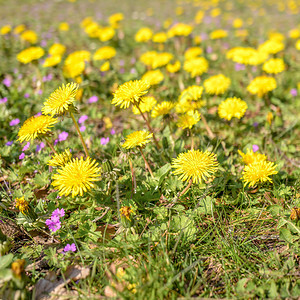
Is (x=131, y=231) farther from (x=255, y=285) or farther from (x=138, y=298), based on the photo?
(x=255, y=285)

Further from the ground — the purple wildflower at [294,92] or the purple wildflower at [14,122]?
the purple wildflower at [14,122]

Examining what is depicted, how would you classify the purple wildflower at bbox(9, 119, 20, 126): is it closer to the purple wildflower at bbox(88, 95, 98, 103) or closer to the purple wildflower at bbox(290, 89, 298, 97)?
the purple wildflower at bbox(88, 95, 98, 103)

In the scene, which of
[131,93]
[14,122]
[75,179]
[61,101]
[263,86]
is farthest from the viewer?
[263,86]

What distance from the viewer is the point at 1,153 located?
102 inches

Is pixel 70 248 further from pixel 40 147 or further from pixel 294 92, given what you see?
pixel 294 92

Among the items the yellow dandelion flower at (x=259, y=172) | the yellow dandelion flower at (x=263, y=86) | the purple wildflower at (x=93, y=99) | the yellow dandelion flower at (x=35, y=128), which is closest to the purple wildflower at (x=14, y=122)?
the purple wildflower at (x=93, y=99)

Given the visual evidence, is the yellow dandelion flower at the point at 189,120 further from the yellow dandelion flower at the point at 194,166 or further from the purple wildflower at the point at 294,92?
the purple wildflower at the point at 294,92

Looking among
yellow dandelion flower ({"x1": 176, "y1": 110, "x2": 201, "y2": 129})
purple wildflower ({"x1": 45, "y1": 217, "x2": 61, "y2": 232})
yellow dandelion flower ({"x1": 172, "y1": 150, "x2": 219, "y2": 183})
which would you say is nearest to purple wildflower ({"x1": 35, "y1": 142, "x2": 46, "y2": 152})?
purple wildflower ({"x1": 45, "y1": 217, "x2": 61, "y2": 232})

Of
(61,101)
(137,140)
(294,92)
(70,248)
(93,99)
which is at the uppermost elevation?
(61,101)

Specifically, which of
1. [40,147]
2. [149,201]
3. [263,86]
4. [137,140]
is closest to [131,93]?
[137,140]

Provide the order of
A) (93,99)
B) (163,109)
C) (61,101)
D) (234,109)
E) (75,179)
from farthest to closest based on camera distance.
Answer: (93,99)
(234,109)
(163,109)
(61,101)
(75,179)

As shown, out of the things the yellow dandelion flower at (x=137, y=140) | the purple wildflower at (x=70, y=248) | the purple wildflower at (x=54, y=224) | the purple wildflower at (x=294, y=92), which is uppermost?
the yellow dandelion flower at (x=137, y=140)

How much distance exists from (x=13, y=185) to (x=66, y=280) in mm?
1263

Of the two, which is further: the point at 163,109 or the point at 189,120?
the point at 163,109
